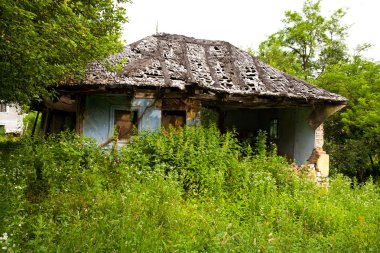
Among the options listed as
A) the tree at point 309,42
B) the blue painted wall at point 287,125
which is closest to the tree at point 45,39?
the blue painted wall at point 287,125

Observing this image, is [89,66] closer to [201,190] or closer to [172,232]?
[201,190]

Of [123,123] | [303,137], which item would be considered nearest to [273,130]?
[303,137]

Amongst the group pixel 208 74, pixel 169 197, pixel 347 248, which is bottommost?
pixel 347 248

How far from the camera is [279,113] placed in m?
13.2

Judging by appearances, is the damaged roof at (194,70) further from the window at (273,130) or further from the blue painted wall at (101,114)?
the window at (273,130)

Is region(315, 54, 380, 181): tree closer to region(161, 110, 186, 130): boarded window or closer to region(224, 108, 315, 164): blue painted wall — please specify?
region(224, 108, 315, 164): blue painted wall

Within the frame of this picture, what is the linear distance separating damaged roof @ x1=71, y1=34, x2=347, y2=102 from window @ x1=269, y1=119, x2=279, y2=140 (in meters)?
2.54

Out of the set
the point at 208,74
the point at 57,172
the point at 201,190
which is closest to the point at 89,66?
the point at 208,74

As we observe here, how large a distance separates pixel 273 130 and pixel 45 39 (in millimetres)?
10324

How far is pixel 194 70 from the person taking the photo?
412 inches

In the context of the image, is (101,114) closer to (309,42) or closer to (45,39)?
(45,39)

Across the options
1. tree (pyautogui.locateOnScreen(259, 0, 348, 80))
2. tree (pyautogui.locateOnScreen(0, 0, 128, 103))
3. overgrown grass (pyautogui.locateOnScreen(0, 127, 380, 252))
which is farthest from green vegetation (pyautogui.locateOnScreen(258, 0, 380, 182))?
tree (pyautogui.locateOnScreen(0, 0, 128, 103))

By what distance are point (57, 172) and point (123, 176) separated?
118cm

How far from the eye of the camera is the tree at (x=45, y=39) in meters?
5.18
